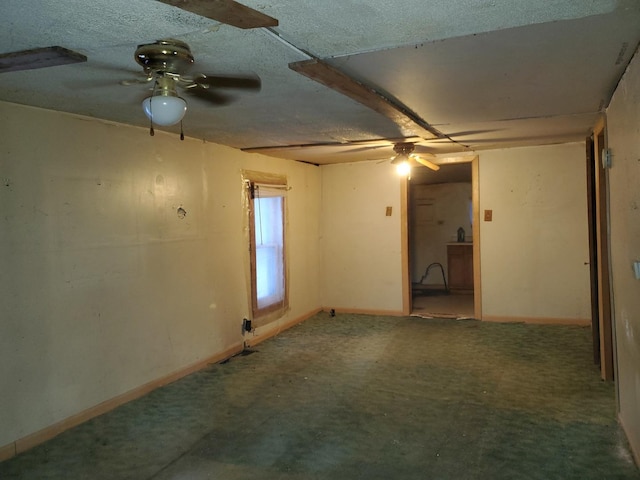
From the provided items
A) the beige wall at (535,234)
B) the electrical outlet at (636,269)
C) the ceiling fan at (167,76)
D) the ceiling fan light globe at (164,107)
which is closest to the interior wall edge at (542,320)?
the beige wall at (535,234)

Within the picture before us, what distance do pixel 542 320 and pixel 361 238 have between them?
7.70ft

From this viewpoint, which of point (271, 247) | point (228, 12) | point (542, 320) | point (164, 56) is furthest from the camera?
point (271, 247)

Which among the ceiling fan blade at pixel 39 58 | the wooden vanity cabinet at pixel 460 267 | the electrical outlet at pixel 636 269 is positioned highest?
the ceiling fan blade at pixel 39 58

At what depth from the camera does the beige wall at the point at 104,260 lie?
2.71 metres

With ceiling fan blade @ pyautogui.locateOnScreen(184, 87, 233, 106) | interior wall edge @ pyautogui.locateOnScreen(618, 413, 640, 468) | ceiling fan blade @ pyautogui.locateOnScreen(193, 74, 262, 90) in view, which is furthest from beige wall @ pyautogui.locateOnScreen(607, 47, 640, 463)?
ceiling fan blade @ pyautogui.locateOnScreen(184, 87, 233, 106)

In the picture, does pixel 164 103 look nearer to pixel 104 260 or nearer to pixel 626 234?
pixel 104 260

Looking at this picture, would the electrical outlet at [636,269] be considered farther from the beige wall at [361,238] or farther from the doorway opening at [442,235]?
the doorway opening at [442,235]

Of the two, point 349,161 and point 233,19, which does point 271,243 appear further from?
point 233,19

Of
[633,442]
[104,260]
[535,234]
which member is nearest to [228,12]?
[104,260]

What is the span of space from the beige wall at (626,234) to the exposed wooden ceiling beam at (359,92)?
1219 millimetres

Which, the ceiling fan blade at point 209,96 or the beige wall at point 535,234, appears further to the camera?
the beige wall at point 535,234

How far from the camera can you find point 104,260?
3230 millimetres

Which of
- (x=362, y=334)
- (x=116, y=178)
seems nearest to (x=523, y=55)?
(x=116, y=178)

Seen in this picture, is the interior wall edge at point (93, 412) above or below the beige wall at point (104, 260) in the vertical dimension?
below
